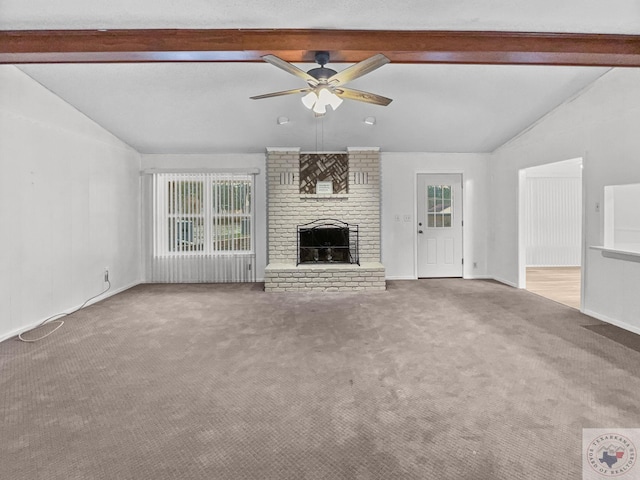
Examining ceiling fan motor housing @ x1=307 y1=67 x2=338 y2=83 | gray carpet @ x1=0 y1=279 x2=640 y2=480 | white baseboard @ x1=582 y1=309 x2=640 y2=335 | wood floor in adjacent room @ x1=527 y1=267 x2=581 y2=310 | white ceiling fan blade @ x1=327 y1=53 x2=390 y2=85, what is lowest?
gray carpet @ x1=0 y1=279 x2=640 y2=480

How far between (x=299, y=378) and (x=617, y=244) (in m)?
3.90

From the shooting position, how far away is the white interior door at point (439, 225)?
6746 mm

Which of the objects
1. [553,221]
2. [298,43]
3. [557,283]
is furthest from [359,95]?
[553,221]

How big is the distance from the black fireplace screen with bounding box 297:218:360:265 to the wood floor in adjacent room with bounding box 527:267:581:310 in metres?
3.01

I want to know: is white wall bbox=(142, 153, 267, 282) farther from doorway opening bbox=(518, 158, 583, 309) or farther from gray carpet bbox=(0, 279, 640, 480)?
doorway opening bbox=(518, 158, 583, 309)

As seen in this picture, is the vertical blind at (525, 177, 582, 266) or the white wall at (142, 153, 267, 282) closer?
the white wall at (142, 153, 267, 282)

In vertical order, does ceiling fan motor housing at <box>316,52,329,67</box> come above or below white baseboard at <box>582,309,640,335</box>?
above

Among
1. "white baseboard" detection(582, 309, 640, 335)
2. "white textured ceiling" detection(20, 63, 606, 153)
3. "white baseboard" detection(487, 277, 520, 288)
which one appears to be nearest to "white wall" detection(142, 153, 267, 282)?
"white textured ceiling" detection(20, 63, 606, 153)

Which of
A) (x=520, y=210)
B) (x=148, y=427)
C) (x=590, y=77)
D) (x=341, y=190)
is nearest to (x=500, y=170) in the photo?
(x=520, y=210)

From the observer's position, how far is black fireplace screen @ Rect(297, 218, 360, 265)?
6.35 m

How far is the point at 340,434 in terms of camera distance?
6.40 feet

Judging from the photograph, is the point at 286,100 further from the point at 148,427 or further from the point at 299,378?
the point at 148,427

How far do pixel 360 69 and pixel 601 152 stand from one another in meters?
3.19

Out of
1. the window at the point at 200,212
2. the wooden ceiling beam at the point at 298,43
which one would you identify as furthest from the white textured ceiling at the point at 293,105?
the wooden ceiling beam at the point at 298,43
